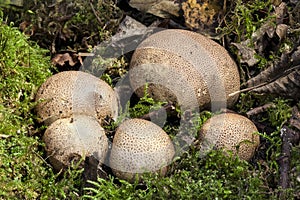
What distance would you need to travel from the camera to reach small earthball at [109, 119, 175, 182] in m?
3.36

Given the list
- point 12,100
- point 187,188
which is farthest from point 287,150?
point 12,100

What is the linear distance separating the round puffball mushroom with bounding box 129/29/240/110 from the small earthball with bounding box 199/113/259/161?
0.82 ft

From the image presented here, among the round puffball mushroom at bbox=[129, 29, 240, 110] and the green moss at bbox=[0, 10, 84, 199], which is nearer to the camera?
the green moss at bbox=[0, 10, 84, 199]

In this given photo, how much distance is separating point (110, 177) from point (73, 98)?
565mm

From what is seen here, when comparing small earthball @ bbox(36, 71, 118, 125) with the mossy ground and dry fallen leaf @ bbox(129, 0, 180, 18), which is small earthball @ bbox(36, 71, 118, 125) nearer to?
the mossy ground

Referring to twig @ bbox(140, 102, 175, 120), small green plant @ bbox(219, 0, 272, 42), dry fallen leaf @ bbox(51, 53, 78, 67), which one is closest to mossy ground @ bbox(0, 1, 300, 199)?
twig @ bbox(140, 102, 175, 120)

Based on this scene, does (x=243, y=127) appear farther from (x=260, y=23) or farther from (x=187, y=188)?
(x=260, y=23)

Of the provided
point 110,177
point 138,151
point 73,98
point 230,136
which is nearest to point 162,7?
point 73,98

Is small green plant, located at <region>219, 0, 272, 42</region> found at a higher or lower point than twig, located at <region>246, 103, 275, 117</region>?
higher

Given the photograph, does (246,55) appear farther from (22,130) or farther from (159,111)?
(22,130)

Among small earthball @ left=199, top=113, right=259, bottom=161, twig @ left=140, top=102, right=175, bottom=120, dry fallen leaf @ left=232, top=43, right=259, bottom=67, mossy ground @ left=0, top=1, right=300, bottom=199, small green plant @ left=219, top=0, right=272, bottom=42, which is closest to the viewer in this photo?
mossy ground @ left=0, top=1, right=300, bottom=199

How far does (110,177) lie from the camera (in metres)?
3.41

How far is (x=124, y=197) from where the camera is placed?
11.0 feet

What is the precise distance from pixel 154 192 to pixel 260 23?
1.64 m
